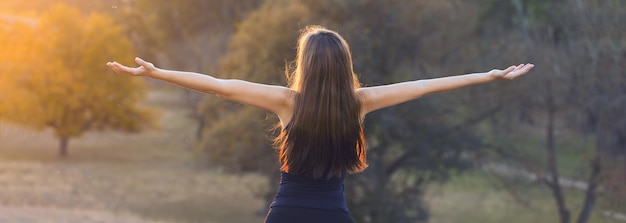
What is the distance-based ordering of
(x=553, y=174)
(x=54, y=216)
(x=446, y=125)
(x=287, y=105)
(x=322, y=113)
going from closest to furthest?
(x=322, y=113)
(x=287, y=105)
(x=54, y=216)
(x=446, y=125)
(x=553, y=174)

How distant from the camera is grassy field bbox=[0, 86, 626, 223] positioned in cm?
1522

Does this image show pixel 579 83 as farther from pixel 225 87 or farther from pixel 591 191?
pixel 225 87

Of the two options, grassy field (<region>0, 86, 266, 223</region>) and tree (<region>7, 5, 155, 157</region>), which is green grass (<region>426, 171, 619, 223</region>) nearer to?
grassy field (<region>0, 86, 266, 223</region>)

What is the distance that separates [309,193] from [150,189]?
18.0 metres

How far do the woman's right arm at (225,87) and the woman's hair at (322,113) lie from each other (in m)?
0.08

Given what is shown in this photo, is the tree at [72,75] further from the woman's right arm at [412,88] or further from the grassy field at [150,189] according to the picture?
the woman's right arm at [412,88]

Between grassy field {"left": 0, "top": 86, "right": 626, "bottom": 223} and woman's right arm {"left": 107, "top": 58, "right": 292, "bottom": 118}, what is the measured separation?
9402 mm

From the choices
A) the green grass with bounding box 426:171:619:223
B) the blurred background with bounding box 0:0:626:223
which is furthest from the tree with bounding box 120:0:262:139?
the green grass with bounding box 426:171:619:223

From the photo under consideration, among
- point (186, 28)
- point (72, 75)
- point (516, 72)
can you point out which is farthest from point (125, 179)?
point (516, 72)

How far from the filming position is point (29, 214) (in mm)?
12531

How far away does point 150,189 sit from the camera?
20.5 metres

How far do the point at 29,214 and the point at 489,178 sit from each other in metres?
7.99

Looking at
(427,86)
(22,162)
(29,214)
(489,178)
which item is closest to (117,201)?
(29,214)

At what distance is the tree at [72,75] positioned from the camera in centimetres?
2311
